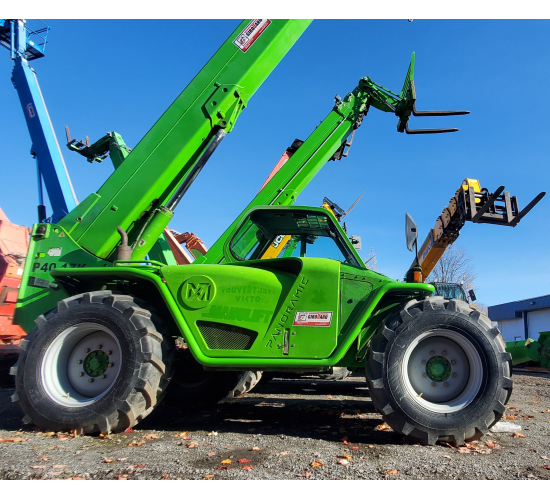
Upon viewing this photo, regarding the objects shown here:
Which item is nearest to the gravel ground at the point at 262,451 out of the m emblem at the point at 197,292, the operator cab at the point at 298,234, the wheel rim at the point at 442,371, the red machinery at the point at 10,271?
the wheel rim at the point at 442,371

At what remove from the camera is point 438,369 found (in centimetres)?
367

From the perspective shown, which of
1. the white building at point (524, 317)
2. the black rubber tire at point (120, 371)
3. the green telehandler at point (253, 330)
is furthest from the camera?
the white building at point (524, 317)

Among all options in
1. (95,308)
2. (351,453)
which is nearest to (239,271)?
(95,308)

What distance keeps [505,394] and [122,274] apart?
375 centimetres

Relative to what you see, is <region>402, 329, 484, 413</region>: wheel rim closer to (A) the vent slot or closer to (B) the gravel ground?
(B) the gravel ground

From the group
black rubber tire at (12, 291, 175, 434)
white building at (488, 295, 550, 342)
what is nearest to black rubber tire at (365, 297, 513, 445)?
black rubber tire at (12, 291, 175, 434)

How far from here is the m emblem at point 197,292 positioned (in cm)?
391

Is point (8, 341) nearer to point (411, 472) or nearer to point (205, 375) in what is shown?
point (205, 375)

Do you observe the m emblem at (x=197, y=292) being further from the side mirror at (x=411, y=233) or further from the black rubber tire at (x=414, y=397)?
the side mirror at (x=411, y=233)

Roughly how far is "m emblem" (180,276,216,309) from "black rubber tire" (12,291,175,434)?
0.40m

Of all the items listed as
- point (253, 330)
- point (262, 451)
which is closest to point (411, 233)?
point (253, 330)

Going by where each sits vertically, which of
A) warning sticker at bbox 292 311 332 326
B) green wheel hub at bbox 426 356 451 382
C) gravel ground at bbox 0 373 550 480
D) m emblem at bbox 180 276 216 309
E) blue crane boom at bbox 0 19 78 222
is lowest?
gravel ground at bbox 0 373 550 480

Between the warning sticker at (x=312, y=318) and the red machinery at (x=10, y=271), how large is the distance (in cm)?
626

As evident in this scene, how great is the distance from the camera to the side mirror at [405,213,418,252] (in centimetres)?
373
